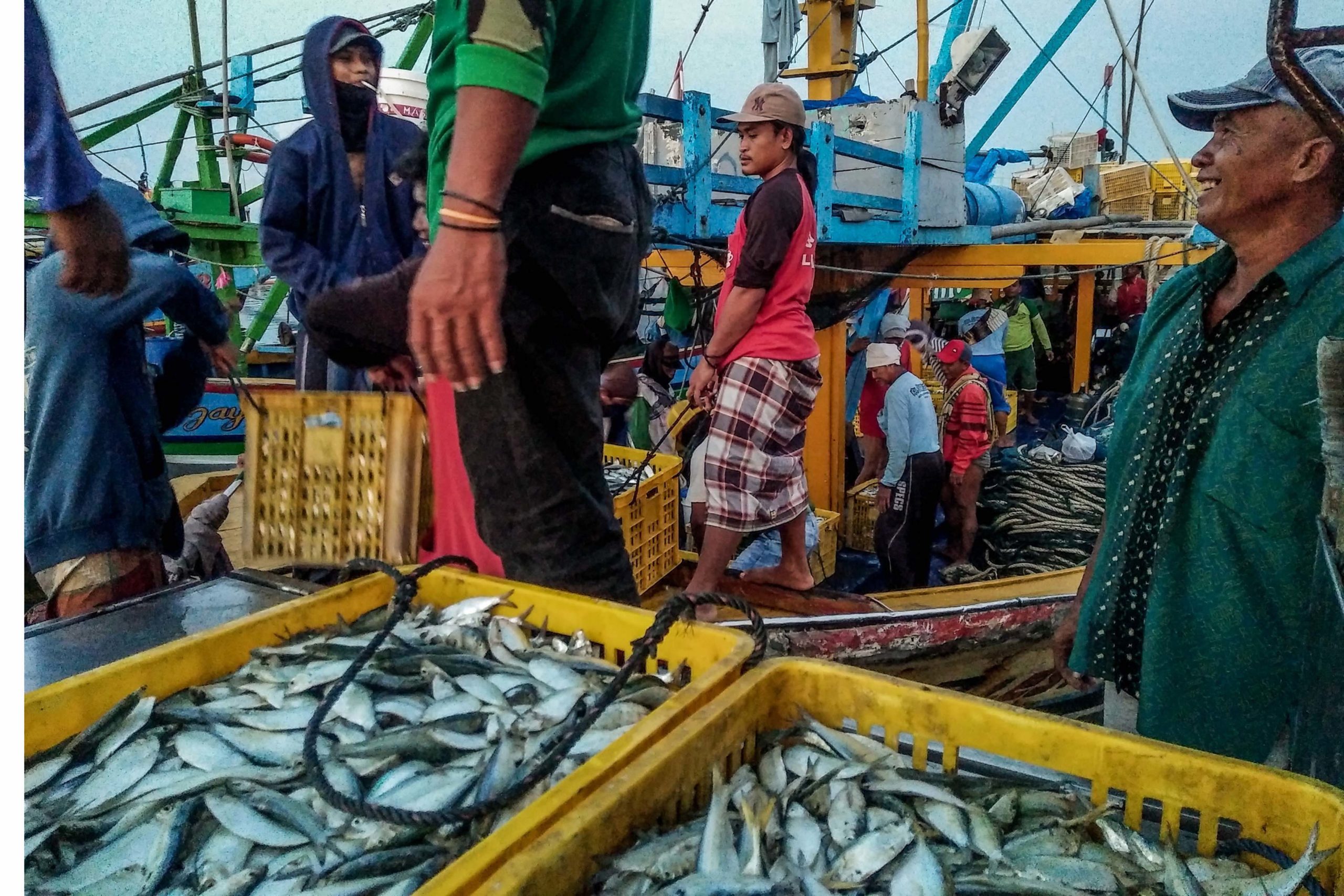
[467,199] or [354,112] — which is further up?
[354,112]

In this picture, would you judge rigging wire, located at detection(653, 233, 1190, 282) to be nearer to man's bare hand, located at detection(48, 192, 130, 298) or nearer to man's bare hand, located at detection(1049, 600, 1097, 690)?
man's bare hand, located at detection(48, 192, 130, 298)

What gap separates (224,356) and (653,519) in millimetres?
1870

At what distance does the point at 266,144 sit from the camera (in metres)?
3.05

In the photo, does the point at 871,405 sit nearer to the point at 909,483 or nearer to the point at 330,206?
the point at 909,483

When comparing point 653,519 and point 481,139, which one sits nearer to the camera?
point 481,139

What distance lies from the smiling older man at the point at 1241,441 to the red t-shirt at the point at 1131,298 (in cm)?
1333

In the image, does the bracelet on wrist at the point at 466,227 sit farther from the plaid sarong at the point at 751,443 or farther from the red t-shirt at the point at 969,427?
the red t-shirt at the point at 969,427

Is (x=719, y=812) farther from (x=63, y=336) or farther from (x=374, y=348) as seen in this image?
(x=63, y=336)

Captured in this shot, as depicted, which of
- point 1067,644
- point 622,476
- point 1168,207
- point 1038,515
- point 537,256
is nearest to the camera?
point 537,256

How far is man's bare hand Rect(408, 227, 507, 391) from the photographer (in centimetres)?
178

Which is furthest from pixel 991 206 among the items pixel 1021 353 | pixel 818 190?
pixel 818 190

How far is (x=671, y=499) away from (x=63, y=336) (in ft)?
8.17

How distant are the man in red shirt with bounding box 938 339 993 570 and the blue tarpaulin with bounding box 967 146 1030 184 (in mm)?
7618

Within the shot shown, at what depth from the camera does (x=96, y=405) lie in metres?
2.67
